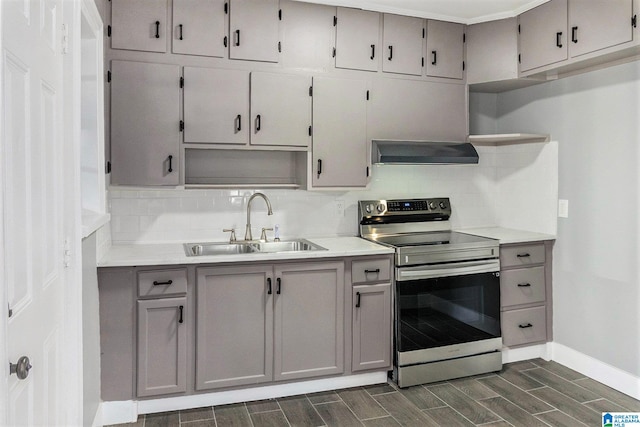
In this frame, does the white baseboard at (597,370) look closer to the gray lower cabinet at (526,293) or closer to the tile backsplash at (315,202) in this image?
the gray lower cabinet at (526,293)

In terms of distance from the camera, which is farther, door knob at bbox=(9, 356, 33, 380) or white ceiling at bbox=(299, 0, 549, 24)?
white ceiling at bbox=(299, 0, 549, 24)

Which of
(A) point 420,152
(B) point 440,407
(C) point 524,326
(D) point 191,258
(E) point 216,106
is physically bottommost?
(B) point 440,407

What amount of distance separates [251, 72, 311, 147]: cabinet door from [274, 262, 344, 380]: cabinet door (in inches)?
33.8

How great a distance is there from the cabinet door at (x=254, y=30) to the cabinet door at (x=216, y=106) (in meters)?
0.15

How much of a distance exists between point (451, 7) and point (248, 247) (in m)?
2.20

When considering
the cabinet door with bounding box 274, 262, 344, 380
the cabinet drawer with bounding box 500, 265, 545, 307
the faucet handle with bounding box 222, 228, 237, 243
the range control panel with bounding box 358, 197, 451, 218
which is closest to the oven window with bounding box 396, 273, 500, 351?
the cabinet drawer with bounding box 500, 265, 545, 307

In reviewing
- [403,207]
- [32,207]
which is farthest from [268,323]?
[32,207]

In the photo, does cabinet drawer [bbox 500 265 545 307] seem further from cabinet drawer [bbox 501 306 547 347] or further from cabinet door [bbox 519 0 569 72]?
cabinet door [bbox 519 0 569 72]

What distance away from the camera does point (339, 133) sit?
3426mm

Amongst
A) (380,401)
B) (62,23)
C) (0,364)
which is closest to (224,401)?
(380,401)

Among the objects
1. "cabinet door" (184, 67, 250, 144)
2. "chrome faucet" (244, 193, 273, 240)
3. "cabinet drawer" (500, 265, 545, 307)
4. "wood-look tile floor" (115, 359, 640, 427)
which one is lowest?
"wood-look tile floor" (115, 359, 640, 427)

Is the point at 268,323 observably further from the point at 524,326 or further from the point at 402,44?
the point at 402,44

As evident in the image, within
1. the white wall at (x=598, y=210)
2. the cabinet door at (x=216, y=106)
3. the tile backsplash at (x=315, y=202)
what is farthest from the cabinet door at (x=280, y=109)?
the white wall at (x=598, y=210)

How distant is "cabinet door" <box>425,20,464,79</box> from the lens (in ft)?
12.0
